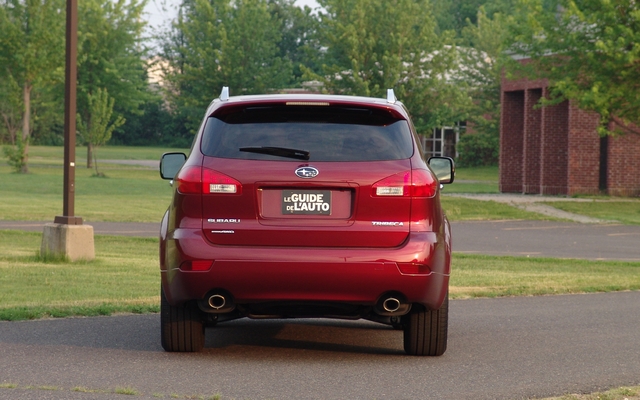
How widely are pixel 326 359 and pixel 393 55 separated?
131 feet

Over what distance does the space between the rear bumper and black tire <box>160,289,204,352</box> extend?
455mm

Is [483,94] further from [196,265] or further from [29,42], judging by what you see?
[196,265]

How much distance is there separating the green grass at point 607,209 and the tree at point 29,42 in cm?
2325

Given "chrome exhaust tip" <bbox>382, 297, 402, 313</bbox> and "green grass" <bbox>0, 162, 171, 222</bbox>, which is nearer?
"chrome exhaust tip" <bbox>382, 297, 402, 313</bbox>

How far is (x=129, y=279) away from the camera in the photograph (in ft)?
42.3

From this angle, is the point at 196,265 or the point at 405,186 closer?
the point at 196,265

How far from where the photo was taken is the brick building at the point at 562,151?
35375mm

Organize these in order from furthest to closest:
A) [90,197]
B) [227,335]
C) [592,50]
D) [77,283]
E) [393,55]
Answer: [393,55] < [90,197] < [592,50] < [77,283] < [227,335]

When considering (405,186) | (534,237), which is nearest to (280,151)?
(405,186)

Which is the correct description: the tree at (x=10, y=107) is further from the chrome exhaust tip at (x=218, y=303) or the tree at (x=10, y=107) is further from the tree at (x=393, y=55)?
the chrome exhaust tip at (x=218, y=303)

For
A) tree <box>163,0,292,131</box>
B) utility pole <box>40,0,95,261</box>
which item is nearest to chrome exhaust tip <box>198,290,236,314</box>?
utility pole <box>40,0,95,261</box>

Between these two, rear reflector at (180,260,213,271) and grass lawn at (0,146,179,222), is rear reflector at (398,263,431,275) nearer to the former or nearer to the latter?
rear reflector at (180,260,213,271)

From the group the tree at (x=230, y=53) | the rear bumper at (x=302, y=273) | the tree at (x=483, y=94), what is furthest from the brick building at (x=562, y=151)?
the rear bumper at (x=302, y=273)

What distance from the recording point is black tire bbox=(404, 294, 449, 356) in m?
7.76
